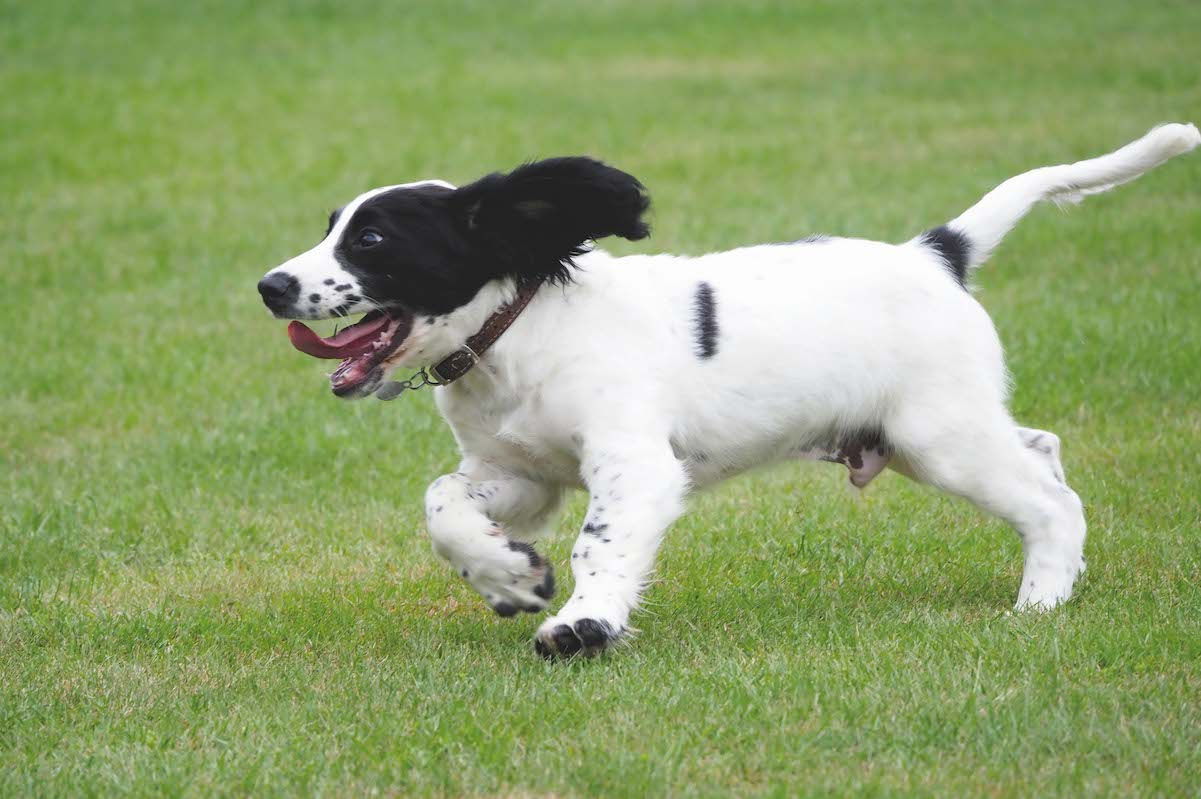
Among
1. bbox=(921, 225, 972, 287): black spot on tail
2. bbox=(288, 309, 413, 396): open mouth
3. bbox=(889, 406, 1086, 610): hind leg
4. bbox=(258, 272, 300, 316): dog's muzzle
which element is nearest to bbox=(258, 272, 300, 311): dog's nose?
bbox=(258, 272, 300, 316): dog's muzzle

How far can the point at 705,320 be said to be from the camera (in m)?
5.04

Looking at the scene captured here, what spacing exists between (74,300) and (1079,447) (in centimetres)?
692

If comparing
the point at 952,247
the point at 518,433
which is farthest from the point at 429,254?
the point at 952,247

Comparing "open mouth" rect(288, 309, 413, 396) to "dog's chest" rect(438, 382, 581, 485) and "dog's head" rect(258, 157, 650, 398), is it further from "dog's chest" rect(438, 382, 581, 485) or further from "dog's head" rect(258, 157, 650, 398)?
"dog's chest" rect(438, 382, 581, 485)

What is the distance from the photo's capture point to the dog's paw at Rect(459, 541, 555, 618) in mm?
4711

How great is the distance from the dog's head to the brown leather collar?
0.03m

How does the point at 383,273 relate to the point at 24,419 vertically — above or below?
above

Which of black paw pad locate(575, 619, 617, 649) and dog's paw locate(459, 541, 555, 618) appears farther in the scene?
dog's paw locate(459, 541, 555, 618)

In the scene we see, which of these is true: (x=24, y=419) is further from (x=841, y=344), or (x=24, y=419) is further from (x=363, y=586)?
(x=841, y=344)

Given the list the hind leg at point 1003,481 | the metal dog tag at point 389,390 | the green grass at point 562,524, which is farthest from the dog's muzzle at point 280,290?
the hind leg at point 1003,481

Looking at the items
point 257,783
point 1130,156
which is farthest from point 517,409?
point 1130,156

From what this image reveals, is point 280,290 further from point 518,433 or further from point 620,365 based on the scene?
point 620,365

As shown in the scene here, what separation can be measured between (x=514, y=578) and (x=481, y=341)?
0.72m

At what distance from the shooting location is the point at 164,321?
34.2 feet
